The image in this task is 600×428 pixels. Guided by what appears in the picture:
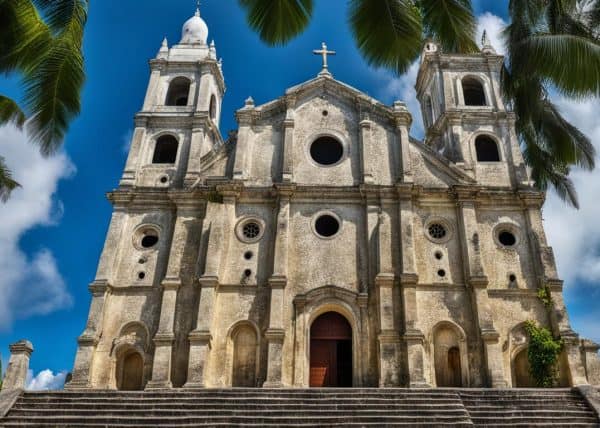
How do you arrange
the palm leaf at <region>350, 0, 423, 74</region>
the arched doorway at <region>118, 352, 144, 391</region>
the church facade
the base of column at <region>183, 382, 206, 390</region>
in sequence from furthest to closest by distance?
the arched doorway at <region>118, 352, 144, 391</region> < the church facade < the base of column at <region>183, 382, 206, 390</region> < the palm leaf at <region>350, 0, 423, 74</region>

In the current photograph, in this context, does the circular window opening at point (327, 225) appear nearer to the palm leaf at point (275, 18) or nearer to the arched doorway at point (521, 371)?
the arched doorway at point (521, 371)

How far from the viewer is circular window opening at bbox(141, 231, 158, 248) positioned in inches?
886

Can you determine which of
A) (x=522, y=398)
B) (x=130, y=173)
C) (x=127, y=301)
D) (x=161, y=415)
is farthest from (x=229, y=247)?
(x=522, y=398)

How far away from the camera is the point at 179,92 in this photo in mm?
28141

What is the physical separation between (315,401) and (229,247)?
→ 812 cm

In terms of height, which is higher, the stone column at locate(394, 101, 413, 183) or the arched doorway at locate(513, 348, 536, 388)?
the stone column at locate(394, 101, 413, 183)

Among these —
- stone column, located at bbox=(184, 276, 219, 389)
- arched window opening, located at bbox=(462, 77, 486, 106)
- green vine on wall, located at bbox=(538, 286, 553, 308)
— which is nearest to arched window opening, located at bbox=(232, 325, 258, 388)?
stone column, located at bbox=(184, 276, 219, 389)

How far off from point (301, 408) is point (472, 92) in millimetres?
18964

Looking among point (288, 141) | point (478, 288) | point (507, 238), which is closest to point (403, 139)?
point (288, 141)

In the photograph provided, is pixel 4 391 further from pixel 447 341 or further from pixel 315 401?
pixel 447 341

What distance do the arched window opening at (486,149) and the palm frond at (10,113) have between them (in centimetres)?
1863

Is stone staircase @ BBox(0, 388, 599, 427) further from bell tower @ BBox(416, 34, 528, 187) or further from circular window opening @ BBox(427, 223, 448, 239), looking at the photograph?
bell tower @ BBox(416, 34, 528, 187)

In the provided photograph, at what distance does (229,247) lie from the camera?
71.3ft

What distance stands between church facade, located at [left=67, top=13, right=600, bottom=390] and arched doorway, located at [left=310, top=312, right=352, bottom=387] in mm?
51
